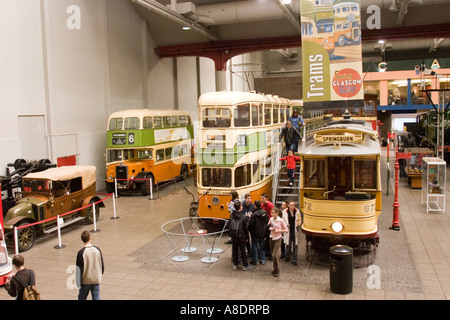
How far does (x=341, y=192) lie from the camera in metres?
12.5

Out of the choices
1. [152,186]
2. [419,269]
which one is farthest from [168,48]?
[419,269]

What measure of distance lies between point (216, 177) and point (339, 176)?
14.2 ft

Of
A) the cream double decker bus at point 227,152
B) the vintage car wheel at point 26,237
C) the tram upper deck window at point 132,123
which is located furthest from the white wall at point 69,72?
the cream double decker bus at point 227,152

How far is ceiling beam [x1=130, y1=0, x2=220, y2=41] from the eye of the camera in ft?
68.6

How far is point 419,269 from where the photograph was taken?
1091 cm

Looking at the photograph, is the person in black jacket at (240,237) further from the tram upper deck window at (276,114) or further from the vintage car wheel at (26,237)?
the tram upper deck window at (276,114)

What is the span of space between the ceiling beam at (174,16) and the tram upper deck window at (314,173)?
40.9 feet

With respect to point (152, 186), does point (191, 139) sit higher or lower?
higher

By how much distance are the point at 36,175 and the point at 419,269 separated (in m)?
12.1

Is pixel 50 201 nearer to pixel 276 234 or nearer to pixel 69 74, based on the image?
pixel 276 234

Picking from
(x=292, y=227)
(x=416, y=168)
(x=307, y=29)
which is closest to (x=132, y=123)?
(x=307, y=29)

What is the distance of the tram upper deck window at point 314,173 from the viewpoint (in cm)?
1243

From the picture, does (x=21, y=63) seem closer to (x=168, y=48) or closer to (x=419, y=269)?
(x=168, y=48)

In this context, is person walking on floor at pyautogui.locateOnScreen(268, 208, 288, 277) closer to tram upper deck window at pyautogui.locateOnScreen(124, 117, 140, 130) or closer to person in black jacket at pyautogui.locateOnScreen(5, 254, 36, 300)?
person in black jacket at pyautogui.locateOnScreen(5, 254, 36, 300)
